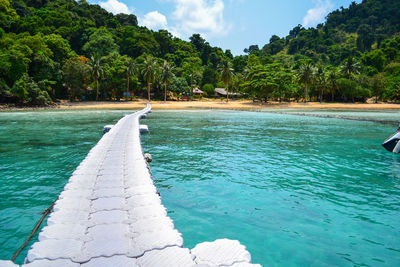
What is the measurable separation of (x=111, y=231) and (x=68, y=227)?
706mm

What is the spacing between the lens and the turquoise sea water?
16.0ft

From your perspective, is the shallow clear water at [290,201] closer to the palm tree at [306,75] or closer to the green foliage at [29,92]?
the green foliage at [29,92]

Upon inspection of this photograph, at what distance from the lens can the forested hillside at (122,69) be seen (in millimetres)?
47750

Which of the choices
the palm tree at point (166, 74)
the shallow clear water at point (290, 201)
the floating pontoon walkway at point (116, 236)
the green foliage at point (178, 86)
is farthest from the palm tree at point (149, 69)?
the floating pontoon walkway at point (116, 236)

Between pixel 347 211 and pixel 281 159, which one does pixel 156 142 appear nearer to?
pixel 281 159

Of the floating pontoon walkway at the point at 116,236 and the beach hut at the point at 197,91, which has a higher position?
the beach hut at the point at 197,91

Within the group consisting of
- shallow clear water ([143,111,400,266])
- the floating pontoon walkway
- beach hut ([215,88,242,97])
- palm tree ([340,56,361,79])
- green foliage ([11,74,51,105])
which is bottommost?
shallow clear water ([143,111,400,266])

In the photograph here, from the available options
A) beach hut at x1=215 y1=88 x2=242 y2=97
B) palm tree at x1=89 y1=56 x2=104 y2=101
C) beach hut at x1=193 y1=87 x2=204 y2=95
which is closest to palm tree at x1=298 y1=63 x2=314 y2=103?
beach hut at x1=215 y1=88 x2=242 y2=97

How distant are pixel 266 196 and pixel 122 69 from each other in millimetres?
57460

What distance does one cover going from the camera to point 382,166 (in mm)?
10234

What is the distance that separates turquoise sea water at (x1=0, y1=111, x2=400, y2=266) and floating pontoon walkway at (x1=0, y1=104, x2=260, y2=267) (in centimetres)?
116

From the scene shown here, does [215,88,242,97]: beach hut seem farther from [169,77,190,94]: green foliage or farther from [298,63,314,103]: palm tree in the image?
[298,63,314,103]: palm tree

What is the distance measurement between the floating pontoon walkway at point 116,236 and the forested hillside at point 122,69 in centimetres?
4622

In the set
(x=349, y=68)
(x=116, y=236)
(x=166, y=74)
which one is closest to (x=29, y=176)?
(x=116, y=236)
